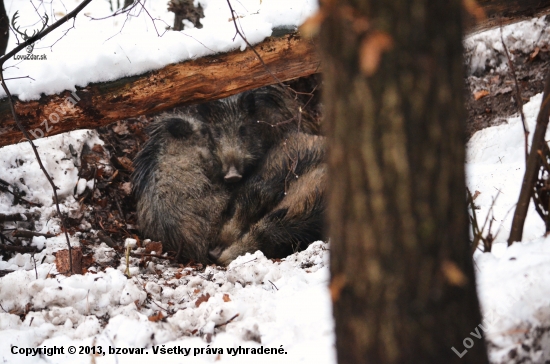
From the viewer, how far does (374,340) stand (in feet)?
5.16

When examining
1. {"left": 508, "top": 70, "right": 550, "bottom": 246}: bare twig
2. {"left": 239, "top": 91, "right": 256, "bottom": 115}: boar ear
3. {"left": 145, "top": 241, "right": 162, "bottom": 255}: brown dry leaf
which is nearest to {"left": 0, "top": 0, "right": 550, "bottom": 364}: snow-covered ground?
{"left": 508, "top": 70, "right": 550, "bottom": 246}: bare twig

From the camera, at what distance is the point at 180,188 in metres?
5.61

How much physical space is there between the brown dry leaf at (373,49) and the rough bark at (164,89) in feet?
8.89

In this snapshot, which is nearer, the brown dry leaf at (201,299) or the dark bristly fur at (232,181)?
the brown dry leaf at (201,299)

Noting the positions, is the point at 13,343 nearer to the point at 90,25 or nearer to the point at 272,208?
the point at 272,208

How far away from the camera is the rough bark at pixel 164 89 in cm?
386

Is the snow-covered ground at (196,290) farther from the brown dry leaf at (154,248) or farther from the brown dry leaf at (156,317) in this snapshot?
the brown dry leaf at (154,248)

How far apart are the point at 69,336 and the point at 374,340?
7.22 feet

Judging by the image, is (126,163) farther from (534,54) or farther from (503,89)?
(534,54)

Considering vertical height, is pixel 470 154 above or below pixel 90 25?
below

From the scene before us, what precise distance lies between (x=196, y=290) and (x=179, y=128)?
2.58 metres

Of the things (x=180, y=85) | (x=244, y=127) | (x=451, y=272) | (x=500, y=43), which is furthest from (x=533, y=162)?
(x=500, y=43)

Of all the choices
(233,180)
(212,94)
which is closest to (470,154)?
(233,180)

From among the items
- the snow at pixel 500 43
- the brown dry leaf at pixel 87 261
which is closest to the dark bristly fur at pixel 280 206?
the brown dry leaf at pixel 87 261
